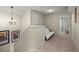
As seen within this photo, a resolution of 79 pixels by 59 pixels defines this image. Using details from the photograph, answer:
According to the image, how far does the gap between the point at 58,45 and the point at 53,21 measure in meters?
A: 0.45

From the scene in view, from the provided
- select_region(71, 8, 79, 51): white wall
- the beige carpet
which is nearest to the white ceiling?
select_region(71, 8, 79, 51): white wall

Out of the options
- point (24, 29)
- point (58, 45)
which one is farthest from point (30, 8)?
point (58, 45)

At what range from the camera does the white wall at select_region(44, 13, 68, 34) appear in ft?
5.66

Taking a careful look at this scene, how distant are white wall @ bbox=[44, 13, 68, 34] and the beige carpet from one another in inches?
5.8

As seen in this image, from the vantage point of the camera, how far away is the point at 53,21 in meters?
1.78

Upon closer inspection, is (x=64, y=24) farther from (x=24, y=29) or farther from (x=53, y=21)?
(x=24, y=29)

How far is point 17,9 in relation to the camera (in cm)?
158

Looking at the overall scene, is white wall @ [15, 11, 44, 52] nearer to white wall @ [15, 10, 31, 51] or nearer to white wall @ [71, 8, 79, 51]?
white wall @ [15, 10, 31, 51]

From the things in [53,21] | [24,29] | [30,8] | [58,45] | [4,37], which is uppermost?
[30,8]

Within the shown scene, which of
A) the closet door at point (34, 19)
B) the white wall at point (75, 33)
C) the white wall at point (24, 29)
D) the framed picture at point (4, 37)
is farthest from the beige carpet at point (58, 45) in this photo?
the framed picture at point (4, 37)

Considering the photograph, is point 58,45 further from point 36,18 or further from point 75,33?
point 36,18

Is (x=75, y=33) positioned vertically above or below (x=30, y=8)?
below

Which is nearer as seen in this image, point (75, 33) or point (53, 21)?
point (75, 33)

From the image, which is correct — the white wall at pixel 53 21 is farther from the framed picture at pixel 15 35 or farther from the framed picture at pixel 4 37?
the framed picture at pixel 4 37
